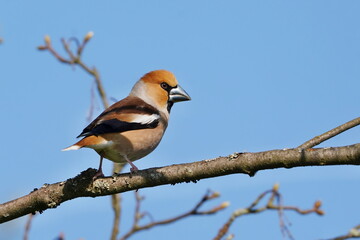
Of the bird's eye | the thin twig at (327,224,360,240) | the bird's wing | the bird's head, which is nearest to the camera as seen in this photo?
the thin twig at (327,224,360,240)

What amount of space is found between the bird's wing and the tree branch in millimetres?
698

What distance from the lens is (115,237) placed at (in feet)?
19.2

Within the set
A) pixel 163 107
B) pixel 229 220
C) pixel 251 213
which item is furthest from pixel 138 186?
pixel 163 107

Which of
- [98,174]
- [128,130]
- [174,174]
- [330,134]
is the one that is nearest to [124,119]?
[128,130]

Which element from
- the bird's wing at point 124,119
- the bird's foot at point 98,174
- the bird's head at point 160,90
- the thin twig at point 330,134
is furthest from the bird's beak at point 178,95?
the thin twig at point 330,134

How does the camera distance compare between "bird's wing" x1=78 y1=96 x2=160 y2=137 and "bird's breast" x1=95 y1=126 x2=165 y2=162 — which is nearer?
"bird's wing" x1=78 y1=96 x2=160 y2=137

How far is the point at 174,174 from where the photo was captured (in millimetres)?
3885

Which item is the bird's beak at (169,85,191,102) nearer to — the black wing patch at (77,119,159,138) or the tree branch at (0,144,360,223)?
the black wing patch at (77,119,159,138)

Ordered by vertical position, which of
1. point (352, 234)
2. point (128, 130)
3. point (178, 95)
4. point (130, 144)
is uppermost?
point (178, 95)

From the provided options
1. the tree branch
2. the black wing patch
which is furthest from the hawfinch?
the tree branch

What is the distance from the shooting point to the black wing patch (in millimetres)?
4926

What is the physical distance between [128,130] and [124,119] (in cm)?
12

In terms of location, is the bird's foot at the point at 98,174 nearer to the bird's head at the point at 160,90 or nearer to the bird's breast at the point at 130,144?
the bird's breast at the point at 130,144

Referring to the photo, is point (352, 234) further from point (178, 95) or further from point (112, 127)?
point (178, 95)
